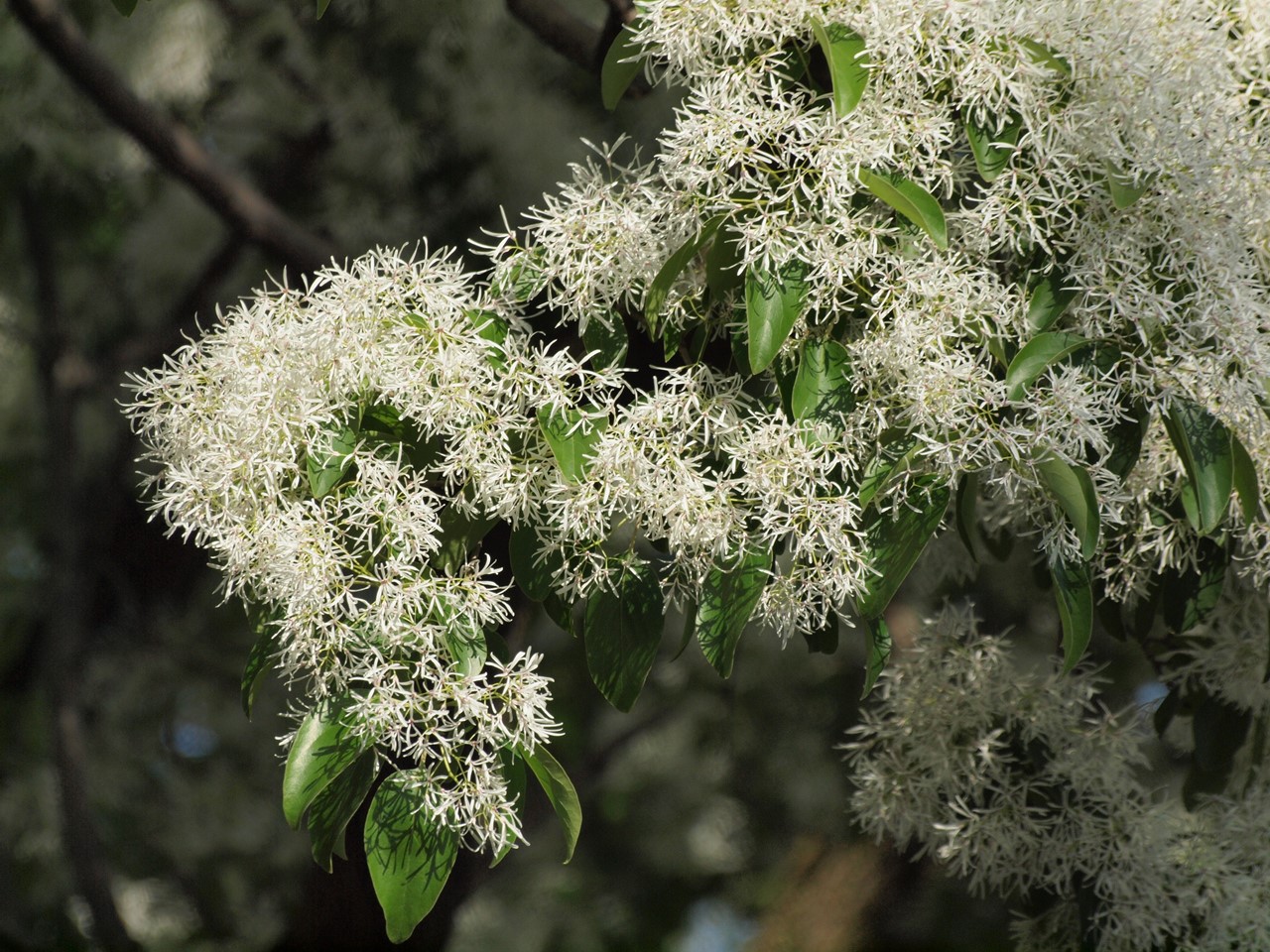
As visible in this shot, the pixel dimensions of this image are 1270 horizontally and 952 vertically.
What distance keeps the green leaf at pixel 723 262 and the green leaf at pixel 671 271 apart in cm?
1

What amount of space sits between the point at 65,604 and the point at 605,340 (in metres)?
2.86

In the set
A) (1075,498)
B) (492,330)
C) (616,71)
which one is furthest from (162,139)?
(1075,498)

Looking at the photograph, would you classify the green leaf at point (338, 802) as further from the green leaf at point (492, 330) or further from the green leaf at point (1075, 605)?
the green leaf at point (1075, 605)

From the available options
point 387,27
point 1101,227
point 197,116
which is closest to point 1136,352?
point 1101,227

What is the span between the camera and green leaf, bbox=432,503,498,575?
1.10m

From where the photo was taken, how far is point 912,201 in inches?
42.6

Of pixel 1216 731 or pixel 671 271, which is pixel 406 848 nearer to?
pixel 671 271

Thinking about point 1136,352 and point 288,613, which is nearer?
point 288,613

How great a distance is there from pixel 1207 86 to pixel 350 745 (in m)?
0.90

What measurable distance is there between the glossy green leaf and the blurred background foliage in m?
1.15

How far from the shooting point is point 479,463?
106 cm

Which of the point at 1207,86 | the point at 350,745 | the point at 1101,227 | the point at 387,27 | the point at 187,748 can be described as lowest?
the point at 187,748

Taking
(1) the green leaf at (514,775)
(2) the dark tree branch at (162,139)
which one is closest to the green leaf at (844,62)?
A: (1) the green leaf at (514,775)

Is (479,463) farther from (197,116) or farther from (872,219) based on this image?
(197,116)
